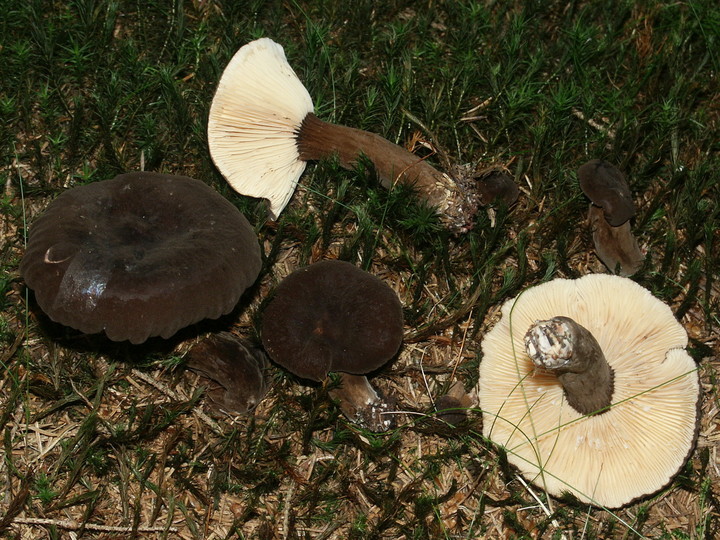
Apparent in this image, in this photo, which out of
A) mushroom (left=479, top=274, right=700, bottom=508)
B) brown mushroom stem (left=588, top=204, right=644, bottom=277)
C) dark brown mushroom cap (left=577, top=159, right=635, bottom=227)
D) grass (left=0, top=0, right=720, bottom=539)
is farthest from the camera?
brown mushroom stem (left=588, top=204, right=644, bottom=277)

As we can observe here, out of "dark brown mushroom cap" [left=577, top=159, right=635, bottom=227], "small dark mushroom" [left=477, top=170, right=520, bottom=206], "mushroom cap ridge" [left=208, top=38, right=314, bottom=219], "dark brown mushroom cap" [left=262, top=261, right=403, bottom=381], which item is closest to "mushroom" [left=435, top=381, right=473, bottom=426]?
"dark brown mushroom cap" [left=262, top=261, right=403, bottom=381]

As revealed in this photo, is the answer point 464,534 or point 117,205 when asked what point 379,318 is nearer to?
point 464,534

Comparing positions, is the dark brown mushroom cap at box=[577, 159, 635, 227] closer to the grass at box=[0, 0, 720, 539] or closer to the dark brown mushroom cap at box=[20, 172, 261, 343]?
the grass at box=[0, 0, 720, 539]

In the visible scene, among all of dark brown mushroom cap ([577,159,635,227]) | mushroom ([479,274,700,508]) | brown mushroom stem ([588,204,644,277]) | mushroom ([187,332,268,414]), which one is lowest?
mushroom ([187,332,268,414])

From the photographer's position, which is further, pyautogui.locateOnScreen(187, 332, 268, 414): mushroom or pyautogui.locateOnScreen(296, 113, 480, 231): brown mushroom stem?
pyautogui.locateOnScreen(296, 113, 480, 231): brown mushroom stem

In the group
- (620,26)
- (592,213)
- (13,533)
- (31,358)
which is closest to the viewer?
(13,533)

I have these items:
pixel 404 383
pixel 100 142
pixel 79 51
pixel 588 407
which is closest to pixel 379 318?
pixel 404 383

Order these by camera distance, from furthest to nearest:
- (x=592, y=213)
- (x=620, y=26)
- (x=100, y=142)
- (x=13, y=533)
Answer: (x=620, y=26)
(x=100, y=142)
(x=592, y=213)
(x=13, y=533)

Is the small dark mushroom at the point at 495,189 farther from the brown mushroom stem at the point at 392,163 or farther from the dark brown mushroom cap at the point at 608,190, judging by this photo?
the dark brown mushroom cap at the point at 608,190
